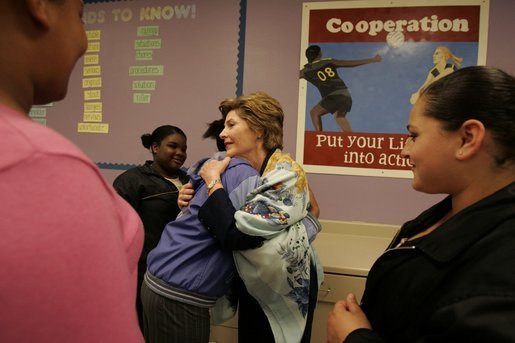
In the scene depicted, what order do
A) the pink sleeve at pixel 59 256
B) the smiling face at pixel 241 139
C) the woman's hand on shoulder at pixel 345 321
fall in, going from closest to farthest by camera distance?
the pink sleeve at pixel 59 256
the woman's hand on shoulder at pixel 345 321
the smiling face at pixel 241 139

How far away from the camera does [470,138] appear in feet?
2.13

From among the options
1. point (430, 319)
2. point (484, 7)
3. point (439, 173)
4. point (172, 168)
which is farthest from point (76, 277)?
point (484, 7)

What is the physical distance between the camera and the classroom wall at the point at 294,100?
6.44ft

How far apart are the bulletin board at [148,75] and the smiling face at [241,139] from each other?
29.2 inches

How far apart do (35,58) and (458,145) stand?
66 cm

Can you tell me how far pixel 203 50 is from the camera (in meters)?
2.19

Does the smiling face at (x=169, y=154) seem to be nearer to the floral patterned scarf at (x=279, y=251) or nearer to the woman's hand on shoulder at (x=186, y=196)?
the woman's hand on shoulder at (x=186, y=196)

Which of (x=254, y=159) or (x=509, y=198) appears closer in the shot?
(x=509, y=198)

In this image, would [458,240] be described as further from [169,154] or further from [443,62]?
[169,154]

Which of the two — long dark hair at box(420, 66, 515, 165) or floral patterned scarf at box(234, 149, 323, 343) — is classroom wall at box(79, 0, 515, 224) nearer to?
floral patterned scarf at box(234, 149, 323, 343)

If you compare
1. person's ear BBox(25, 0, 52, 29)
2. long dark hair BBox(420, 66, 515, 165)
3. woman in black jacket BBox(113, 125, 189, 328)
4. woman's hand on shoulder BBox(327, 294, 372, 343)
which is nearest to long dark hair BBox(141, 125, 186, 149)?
woman in black jacket BBox(113, 125, 189, 328)

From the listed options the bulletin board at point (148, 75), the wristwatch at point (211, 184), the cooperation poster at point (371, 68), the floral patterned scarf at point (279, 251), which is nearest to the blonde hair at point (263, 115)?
the floral patterned scarf at point (279, 251)

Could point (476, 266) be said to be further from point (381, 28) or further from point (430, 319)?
point (381, 28)

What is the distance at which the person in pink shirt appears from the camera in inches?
11.5
